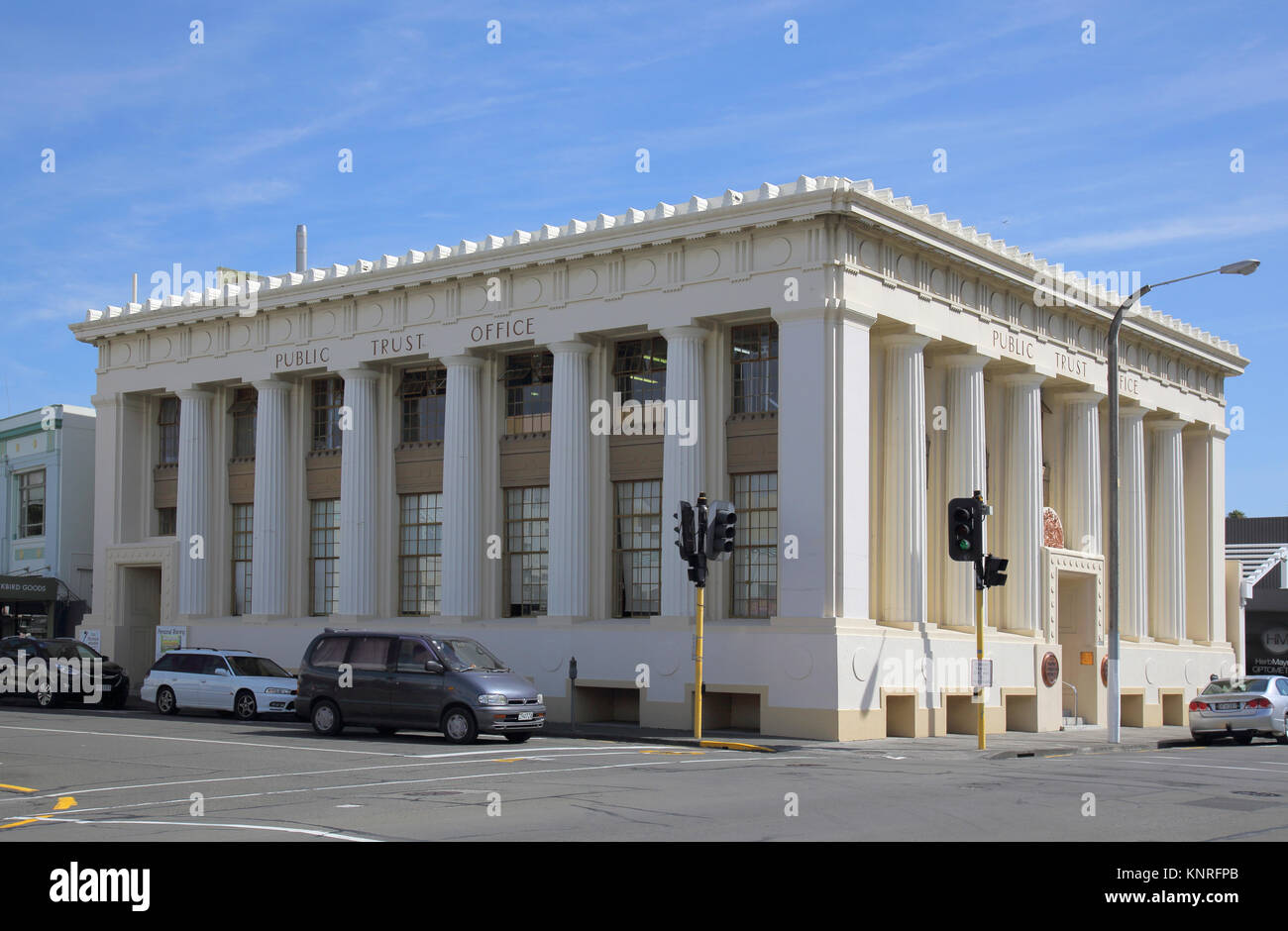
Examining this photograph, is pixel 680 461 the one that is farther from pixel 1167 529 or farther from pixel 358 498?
pixel 1167 529

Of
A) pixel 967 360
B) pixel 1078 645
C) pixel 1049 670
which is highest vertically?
pixel 967 360

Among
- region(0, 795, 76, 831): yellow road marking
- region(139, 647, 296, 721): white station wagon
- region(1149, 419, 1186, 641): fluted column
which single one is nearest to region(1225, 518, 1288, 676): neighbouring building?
region(1149, 419, 1186, 641): fluted column

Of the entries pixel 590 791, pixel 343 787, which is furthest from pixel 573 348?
pixel 590 791

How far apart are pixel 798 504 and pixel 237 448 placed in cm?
1733

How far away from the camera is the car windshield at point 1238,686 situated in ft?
93.4

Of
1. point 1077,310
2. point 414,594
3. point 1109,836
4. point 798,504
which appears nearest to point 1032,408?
point 1077,310

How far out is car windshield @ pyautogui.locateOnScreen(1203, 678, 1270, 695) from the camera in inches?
1121

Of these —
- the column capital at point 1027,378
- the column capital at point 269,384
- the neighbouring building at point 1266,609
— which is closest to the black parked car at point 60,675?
the column capital at point 269,384

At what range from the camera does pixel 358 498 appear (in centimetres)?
3303

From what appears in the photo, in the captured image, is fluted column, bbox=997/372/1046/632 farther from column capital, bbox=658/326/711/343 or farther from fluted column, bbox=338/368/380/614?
fluted column, bbox=338/368/380/614

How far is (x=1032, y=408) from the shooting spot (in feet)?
106

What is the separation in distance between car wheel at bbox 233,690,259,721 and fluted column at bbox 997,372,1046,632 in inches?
640

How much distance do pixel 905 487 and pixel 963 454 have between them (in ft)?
9.22
